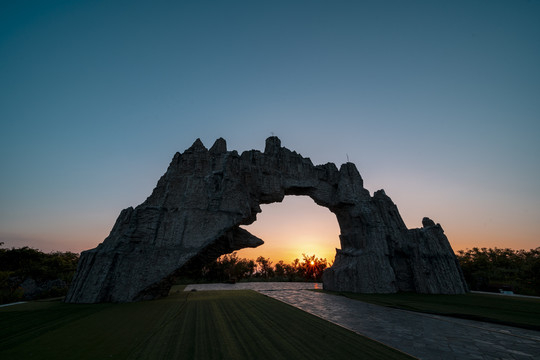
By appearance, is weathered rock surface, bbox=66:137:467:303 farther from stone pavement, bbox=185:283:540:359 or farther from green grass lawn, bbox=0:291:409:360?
stone pavement, bbox=185:283:540:359

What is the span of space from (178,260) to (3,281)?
466 inches

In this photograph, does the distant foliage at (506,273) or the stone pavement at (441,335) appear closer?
the stone pavement at (441,335)

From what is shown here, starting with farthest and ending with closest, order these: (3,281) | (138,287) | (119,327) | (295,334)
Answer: (3,281)
(138,287)
(119,327)
(295,334)

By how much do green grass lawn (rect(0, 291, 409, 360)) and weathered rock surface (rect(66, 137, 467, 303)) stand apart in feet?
8.77

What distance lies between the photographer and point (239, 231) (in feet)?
43.4

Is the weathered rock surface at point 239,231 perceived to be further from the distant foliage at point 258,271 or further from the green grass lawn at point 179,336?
the distant foliage at point 258,271

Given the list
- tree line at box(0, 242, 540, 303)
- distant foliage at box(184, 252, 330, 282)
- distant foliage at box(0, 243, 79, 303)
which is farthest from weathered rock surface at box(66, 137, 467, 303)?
distant foliage at box(184, 252, 330, 282)

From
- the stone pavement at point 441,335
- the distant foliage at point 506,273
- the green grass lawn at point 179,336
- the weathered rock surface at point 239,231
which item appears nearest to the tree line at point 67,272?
the distant foliage at point 506,273

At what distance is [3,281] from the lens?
1326 centimetres

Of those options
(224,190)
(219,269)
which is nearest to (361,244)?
(224,190)

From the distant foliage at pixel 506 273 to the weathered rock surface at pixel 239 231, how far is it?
4245 mm

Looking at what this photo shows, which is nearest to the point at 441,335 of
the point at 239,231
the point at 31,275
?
the point at 239,231

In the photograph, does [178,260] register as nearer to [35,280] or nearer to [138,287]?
[138,287]

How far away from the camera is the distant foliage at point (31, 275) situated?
516 inches
